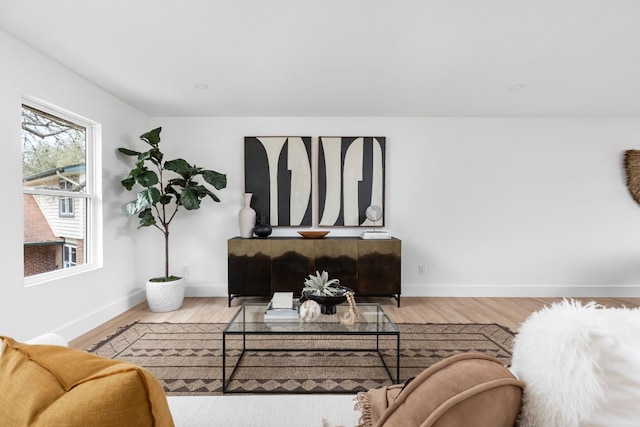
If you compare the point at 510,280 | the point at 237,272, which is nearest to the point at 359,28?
the point at 237,272

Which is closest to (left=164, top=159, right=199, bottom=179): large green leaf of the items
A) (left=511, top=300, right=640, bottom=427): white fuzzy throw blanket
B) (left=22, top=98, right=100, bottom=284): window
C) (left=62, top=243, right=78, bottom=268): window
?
(left=22, top=98, right=100, bottom=284): window

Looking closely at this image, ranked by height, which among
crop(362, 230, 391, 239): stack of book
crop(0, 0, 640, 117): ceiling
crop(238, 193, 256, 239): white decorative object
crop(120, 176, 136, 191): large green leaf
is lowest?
crop(362, 230, 391, 239): stack of book

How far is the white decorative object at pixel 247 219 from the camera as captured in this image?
3992mm

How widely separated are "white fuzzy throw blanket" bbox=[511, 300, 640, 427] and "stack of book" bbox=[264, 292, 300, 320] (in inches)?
66.5

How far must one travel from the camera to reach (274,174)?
4191 millimetres

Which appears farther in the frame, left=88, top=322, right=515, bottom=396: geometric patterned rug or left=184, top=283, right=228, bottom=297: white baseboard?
left=184, top=283, right=228, bottom=297: white baseboard

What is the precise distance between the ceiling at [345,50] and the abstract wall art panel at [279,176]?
57 cm

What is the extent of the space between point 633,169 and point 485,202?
6.15 ft

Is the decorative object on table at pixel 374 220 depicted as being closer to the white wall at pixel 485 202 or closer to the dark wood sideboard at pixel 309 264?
the dark wood sideboard at pixel 309 264

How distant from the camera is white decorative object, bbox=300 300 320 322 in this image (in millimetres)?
2137

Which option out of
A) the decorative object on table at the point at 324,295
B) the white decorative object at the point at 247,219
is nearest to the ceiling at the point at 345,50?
the white decorative object at the point at 247,219

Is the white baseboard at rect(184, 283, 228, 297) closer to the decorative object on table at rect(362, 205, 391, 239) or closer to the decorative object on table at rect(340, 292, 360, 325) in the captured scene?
the decorative object on table at rect(362, 205, 391, 239)

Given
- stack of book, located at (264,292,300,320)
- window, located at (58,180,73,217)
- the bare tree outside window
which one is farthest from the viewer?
window, located at (58,180,73,217)

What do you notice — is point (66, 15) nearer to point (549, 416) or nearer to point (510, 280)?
point (549, 416)
